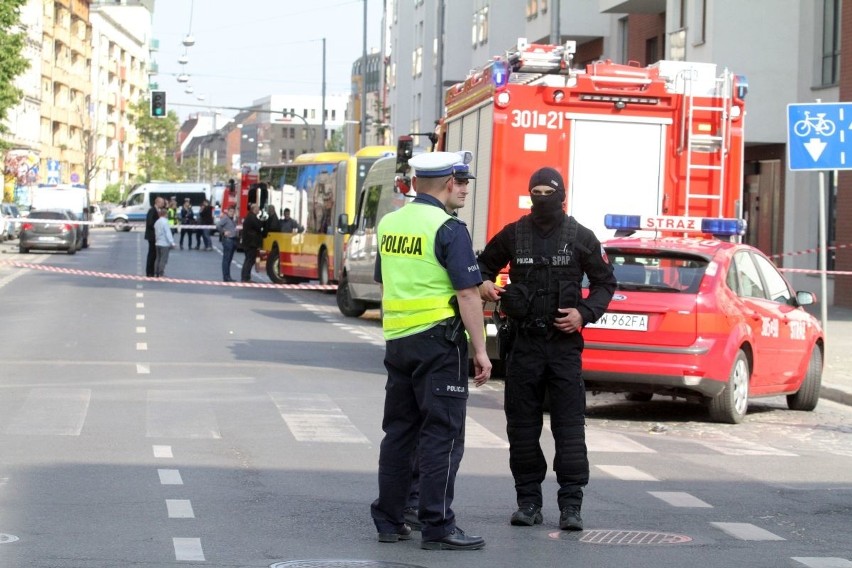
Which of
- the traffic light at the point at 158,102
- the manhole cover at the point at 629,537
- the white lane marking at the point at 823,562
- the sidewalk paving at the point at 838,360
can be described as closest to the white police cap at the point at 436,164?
the manhole cover at the point at 629,537

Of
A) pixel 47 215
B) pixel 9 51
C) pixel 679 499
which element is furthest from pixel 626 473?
pixel 47 215

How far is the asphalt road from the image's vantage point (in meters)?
7.31

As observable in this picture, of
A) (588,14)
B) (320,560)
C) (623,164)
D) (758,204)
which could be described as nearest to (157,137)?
(588,14)

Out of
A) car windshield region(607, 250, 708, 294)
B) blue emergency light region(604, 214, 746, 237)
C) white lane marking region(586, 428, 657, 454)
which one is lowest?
white lane marking region(586, 428, 657, 454)

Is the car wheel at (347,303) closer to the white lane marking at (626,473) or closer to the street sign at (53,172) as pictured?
the white lane marking at (626,473)

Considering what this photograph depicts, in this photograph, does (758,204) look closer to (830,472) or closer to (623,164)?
(623,164)

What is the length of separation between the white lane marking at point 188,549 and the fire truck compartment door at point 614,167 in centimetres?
940

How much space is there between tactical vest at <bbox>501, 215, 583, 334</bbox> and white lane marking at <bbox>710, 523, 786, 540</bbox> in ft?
4.49

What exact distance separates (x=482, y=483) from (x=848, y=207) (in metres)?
22.2

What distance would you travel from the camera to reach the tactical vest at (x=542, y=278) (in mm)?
8156

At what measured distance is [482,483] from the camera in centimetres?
948

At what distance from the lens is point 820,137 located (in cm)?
1816

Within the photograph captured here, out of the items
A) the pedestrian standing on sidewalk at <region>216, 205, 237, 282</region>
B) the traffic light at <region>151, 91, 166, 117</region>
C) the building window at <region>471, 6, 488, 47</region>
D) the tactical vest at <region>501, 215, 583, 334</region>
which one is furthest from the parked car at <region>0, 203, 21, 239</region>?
the tactical vest at <region>501, 215, 583, 334</region>

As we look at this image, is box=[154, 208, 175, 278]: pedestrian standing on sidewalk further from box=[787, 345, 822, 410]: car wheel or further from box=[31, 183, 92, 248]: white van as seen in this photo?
box=[31, 183, 92, 248]: white van
